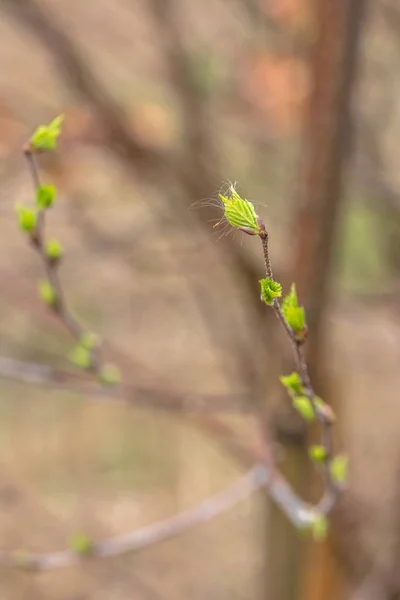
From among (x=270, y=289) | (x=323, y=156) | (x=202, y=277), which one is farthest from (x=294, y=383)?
(x=202, y=277)

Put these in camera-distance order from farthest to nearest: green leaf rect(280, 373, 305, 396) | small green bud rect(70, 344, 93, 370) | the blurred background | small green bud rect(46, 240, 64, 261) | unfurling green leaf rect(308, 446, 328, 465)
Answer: the blurred background < small green bud rect(70, 344, 93, 370) < small green bud rect(46, 240, 64, 261) < unfurling green leaf rect(308, 446, 328, 465) < green leaf rect(280, 373, 305, 396)

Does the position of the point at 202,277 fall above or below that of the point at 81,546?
above

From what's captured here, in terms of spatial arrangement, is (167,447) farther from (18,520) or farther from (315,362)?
(315,362)

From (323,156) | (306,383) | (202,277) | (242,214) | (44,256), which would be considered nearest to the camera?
(242,214)

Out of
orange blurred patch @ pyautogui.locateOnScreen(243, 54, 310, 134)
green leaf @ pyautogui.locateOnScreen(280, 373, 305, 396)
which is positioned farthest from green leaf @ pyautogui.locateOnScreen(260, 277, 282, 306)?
orange blurred patch @ pyautogui.locateOnScreen(243, 54, 310, 134)

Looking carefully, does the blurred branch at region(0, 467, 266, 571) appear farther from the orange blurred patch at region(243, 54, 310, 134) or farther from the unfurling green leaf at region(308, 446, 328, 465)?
the orange blurred patch at region(243, 54, 310, 134)

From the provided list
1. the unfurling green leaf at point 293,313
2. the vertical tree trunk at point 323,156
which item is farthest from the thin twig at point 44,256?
A: the vertical tree trunk at point 323,156

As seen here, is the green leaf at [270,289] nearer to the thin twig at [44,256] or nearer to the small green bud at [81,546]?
the thin twig at [44,256]

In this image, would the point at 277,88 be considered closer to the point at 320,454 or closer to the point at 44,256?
the point at 44,256
